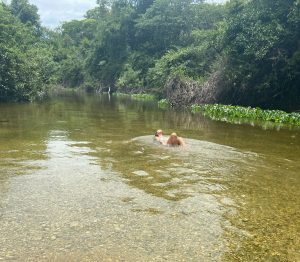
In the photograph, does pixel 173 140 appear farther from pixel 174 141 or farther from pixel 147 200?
pixel 147 200

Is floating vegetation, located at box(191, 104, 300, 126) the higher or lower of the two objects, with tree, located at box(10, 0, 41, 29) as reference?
lower

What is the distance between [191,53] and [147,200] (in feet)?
114

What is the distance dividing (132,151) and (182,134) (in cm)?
492

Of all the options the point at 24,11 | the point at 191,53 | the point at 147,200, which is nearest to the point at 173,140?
the point at 147,200

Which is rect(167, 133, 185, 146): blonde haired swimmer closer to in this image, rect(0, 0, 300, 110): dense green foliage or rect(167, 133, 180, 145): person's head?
rect(167, 133, 180, 145): person's head

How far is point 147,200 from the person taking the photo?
8125 mm

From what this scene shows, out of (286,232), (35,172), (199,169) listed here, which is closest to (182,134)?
(199,169)

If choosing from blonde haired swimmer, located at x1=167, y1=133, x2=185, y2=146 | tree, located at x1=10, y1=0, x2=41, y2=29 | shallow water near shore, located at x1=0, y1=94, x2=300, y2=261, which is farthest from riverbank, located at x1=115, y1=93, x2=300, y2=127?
tree, located at x1=10, y1=0, x2=41, y2=29

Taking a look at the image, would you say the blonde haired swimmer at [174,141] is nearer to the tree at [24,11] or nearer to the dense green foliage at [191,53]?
the dense green foliage at [191,53]

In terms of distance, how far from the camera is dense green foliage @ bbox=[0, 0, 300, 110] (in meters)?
27.9

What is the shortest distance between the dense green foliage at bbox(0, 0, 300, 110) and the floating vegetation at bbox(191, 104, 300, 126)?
311 cm

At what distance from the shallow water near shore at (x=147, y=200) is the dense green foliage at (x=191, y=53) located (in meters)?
14.7

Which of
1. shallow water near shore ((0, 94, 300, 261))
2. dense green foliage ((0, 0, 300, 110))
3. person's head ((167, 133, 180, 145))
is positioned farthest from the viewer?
dense green foliage ((0, 0, 300, 110))

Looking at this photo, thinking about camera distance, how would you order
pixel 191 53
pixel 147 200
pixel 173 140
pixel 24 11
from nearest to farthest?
1. pixel 147 200
2. pixel 173 140
3. pixel 191 53
4. pixel 24 11
